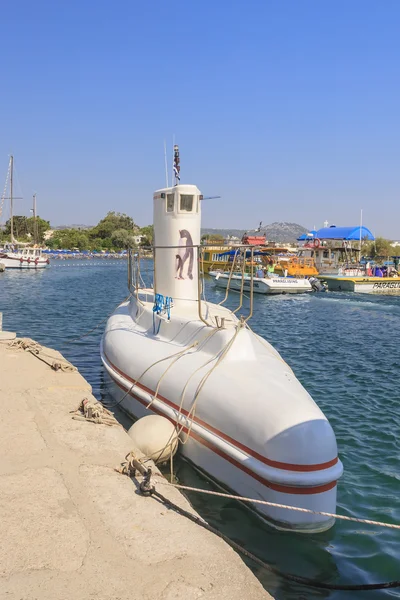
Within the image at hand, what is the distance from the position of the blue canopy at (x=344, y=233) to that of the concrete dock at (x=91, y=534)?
2064 inches

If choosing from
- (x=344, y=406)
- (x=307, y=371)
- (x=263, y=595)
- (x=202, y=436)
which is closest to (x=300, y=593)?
(x=263, y=595)

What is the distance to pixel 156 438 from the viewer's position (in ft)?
25.7

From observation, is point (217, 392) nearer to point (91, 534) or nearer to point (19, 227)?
point (91, 534)

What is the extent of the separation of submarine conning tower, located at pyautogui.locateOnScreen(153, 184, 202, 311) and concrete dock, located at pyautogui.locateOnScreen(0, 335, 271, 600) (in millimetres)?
4989

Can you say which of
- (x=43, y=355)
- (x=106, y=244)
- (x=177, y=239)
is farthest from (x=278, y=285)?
(x=106, y=244)

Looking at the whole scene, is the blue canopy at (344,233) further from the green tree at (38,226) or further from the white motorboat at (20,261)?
the green tree at (38,226)

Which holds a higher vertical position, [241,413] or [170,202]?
[170,202]

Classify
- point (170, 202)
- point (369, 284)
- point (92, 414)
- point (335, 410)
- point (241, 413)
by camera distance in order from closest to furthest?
point (241, 413) < point (92, 414) < point (335, 410) < point (170, 202) < point (369, 284)

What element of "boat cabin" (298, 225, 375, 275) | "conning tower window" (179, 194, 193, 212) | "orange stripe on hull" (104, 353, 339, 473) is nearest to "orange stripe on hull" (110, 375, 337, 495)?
"orange stripe on hull" (104, 353, 339, 473)

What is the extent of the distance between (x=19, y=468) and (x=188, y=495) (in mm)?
2533

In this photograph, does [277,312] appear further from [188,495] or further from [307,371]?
[188,495]

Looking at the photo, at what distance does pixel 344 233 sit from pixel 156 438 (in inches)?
2088

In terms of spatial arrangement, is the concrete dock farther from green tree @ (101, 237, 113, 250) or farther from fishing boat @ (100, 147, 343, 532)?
green tree @ (101, 237, 113, 250)

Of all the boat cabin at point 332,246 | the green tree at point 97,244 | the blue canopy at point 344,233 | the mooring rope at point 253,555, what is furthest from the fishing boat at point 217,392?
the green tree at point 97,244
